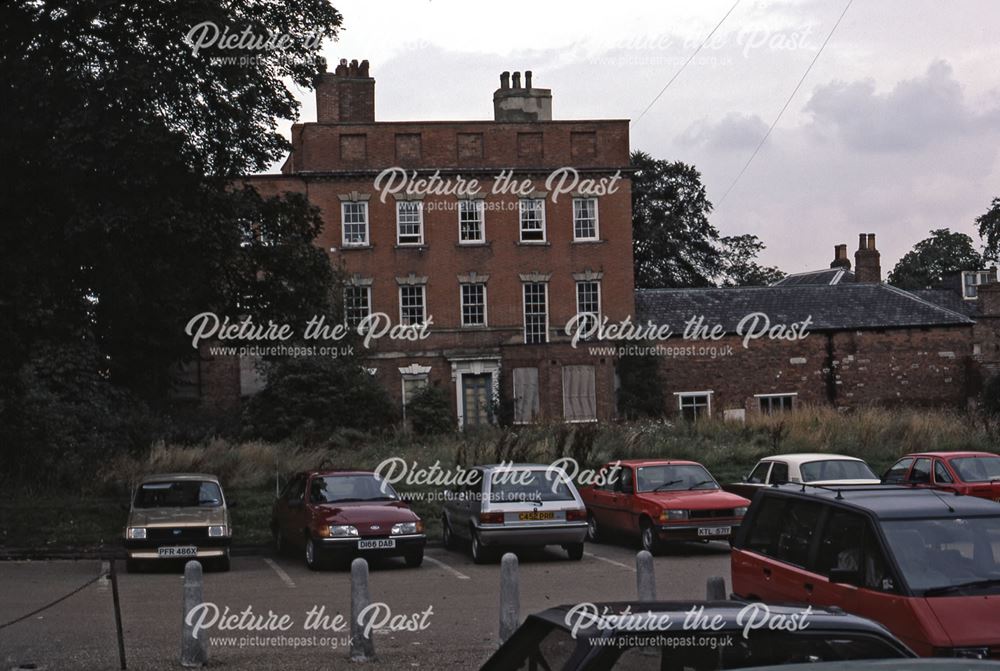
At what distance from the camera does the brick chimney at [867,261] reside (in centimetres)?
Result: 6819

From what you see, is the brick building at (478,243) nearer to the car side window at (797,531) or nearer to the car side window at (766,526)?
the car side window at (766,526)

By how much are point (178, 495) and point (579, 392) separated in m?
31.4

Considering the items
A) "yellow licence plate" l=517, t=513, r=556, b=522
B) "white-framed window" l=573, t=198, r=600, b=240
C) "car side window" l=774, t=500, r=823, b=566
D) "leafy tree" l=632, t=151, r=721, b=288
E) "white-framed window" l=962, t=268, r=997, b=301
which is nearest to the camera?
"car side window" l=774, t=500, r=823, b=566

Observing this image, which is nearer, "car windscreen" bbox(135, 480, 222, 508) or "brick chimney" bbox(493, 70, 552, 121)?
"car windscreen" bbox(135, 480, 222, 508)

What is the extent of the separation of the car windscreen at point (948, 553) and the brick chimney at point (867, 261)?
200 ft

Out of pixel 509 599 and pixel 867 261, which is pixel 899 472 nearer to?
pixel 509 599

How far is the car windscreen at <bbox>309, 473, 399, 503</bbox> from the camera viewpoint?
69.3ft

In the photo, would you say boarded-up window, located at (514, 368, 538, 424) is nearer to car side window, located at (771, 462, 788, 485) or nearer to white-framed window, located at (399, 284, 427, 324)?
white-framed window, located at (399, 284, 427, 324)

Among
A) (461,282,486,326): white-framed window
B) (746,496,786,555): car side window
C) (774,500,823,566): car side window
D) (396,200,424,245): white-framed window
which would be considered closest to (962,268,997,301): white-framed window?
(461,282,486,326): white-framed window

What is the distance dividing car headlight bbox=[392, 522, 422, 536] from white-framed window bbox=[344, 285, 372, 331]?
30.5m

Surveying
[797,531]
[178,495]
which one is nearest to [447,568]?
[178,495]

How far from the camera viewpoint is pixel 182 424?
44.7 m

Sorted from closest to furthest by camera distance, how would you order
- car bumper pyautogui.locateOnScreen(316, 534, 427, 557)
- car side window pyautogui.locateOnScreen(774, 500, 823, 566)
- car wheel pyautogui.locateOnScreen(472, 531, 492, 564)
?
car side window pyautogui.locateOnScreen(774, 500, 823, 566), car bumper pyautogui.locateOnScreen(316, 534, 427, 557), car wheel pyautogui.locateOnScreen(472, 531, 492, 564)

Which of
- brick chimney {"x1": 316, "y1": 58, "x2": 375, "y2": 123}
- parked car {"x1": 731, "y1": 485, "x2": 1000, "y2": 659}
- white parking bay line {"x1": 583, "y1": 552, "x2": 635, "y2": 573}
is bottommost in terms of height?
white parking bay line {"x1": 583, "y1": 552, "x2": 635, "y2": 573}
